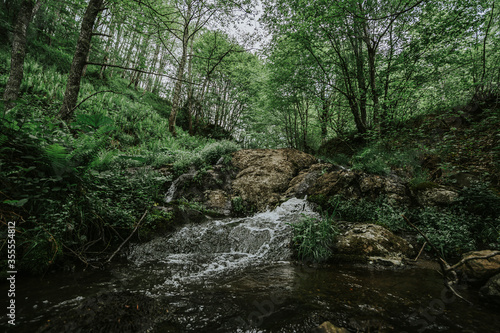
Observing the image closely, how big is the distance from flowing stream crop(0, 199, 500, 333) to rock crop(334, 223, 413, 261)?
0.41 meters

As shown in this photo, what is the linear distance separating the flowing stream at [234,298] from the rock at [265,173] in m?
3.09

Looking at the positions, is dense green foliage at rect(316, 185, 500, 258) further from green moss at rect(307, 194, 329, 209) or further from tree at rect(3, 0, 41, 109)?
tree at rect(3, 0, 41, 109)

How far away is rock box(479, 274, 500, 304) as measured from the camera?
244cm

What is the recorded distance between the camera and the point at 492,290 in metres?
2.50

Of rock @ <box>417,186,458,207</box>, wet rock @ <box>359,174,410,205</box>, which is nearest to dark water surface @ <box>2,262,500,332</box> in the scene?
rock @ <box>417,186,458,207</box>

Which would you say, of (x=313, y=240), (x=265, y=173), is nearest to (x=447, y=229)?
(x=313, y=240)

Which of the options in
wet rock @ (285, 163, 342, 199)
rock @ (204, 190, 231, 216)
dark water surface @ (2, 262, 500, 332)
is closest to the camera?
dark water surface @ (2, 262, 500, 332)

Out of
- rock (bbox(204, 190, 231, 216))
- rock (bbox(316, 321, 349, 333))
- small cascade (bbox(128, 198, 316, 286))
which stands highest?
rock (bbox(204, 190, 231, 216))

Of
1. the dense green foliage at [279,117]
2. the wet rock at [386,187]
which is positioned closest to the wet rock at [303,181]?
the dense green foliage at [279,117]

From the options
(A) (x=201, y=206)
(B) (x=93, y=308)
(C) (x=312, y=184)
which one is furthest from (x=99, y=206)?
(C) (x=312, y=184)

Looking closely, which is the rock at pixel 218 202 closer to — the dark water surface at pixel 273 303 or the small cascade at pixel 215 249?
the small cascade at pixel 215 249

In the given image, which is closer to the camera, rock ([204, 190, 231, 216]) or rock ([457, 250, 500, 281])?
rock ([457, 250, 500, 281])

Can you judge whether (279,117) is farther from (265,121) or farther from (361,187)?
(361,187)

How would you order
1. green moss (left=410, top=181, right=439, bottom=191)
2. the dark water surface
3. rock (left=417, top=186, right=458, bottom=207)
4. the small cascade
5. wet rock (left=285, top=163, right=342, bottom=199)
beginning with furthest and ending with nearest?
wet rock (left=285, top=163, right=342, bottom=199)
green moss (left=410, top=181, right=439, bottom=191)
rock (left=417, top=186, right=458, bottom=207)
the small cascade
the dark water surface
